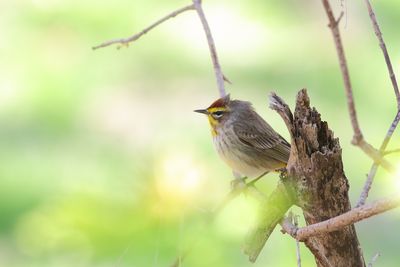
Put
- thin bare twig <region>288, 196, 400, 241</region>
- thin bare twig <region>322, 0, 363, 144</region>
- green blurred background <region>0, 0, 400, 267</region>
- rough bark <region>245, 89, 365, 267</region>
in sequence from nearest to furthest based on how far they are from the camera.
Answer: thin bare twig <region>322, 0, 363, 144</region>
thin bare twig <region>288, 196, 400, 241</region>
rough bark <region>245, 89, 365, 267</region>
green blurred background <region>0, 0, 400, 267</region>

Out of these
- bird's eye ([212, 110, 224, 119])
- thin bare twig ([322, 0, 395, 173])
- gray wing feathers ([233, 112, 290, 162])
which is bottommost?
gray wing feathers ([233, 112, 290, 162])

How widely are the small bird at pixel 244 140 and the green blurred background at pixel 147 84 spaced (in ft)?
1.32

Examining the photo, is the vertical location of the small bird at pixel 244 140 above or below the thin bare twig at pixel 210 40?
below

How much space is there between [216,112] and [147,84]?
396 cm

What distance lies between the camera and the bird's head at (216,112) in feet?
15.4

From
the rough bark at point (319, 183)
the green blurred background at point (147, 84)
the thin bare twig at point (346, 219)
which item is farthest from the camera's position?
the green blurred background at point (147, 84)

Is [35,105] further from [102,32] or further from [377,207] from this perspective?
[377,207]

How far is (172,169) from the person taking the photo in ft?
6.24

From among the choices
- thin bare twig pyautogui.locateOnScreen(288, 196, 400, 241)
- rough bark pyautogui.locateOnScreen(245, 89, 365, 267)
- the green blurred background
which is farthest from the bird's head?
thin bare twig pyautogui.locateOnScreen(288, 196, 400, 241)

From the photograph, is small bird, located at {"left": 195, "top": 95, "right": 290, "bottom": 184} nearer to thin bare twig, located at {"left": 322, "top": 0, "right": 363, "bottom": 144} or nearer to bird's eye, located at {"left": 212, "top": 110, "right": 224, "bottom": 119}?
bird's eye, located at {"left": 212, "top": 110, "right": 224, "bottom": 119}

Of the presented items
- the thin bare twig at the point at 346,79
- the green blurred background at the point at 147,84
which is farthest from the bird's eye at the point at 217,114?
the thin bare twig at the point at 346,79

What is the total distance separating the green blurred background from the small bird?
402mm

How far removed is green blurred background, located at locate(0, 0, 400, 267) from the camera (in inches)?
273

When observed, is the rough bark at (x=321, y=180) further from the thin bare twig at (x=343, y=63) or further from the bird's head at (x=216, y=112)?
the bird's head at (x=216, y=112)
